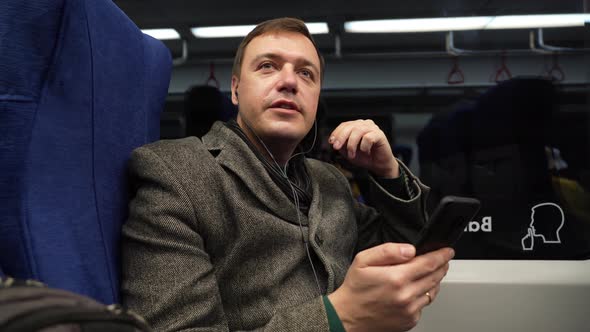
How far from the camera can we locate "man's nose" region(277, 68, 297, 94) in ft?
4.16

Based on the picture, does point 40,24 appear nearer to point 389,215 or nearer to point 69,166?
point 69,166

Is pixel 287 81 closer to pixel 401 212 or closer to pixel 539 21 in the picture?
pixel 401 212

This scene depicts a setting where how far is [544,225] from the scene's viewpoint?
1924 mm

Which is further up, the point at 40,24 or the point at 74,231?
the point at 40,24

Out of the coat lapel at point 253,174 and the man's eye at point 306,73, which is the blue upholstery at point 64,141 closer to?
the coat lapel at point 253,174

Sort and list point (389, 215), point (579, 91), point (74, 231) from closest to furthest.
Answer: point (74, 231)
point (389, 215)
point (579, 91)

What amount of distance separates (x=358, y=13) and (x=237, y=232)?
4.26 feet

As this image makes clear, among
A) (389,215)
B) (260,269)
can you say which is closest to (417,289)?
(260,269)

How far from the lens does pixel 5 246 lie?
31.2 inches

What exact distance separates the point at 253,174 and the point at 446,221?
18.3 inches

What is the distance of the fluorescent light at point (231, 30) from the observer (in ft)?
6.72

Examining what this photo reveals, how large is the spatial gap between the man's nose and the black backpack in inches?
33.2

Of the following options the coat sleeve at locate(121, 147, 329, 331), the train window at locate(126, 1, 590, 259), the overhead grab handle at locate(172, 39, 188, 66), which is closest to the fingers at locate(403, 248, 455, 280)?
the coat sleeve at locate(121, 147, 329, 331)

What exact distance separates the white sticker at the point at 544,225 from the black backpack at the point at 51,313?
5.78ft
